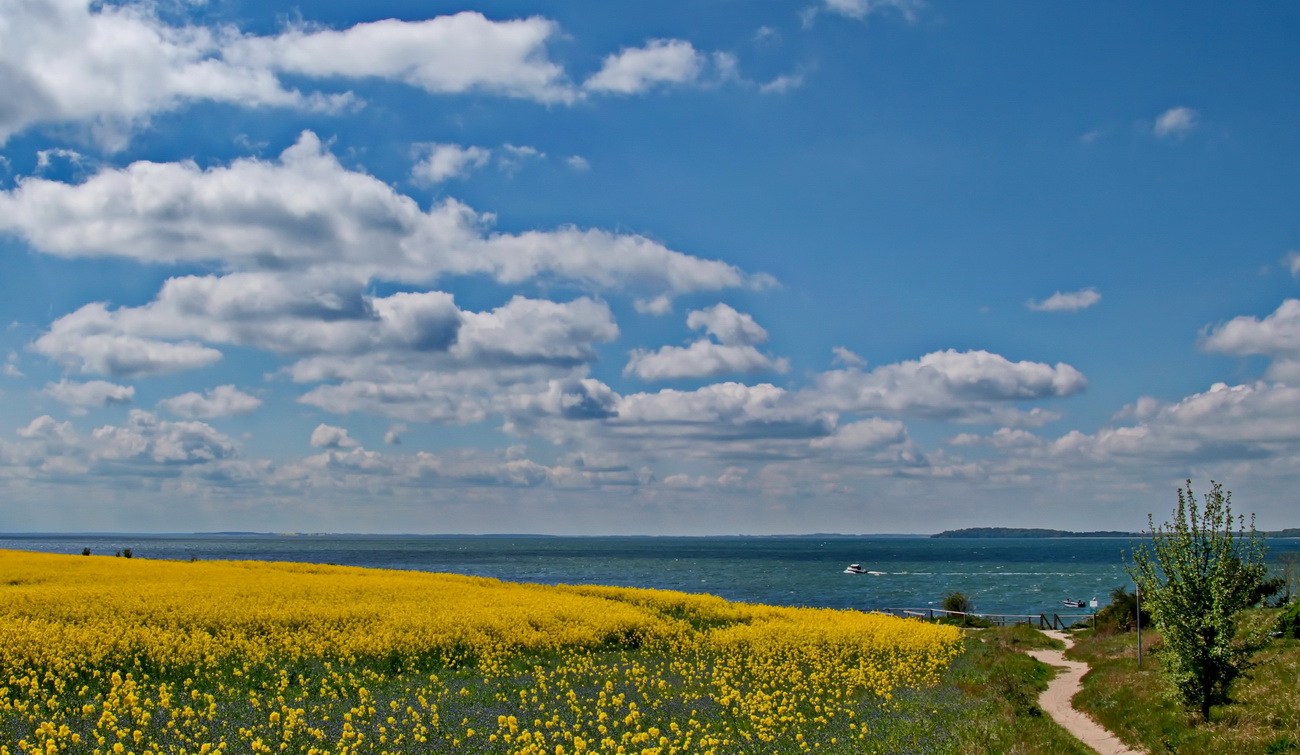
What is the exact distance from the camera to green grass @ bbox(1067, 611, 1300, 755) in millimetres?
15820

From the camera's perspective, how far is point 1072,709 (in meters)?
21.8

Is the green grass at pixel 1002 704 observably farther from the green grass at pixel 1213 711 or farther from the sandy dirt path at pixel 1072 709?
the green grass at pixel 1213 711

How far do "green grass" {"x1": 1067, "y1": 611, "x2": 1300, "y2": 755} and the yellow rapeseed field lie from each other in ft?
13.3

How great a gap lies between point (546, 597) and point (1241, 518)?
2083 cm

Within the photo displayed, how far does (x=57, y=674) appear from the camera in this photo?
16.2m

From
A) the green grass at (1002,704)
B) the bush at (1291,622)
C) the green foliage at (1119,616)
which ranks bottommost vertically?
the green foliage at (1119,616)

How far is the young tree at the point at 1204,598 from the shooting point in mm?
17359

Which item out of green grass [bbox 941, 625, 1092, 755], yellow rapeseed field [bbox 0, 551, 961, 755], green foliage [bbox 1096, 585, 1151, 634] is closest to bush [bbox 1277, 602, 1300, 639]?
green grass [bbox 941, 625, 1092, 755]

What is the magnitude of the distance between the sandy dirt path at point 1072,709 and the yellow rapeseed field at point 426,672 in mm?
2891

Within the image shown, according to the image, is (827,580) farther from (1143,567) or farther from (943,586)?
(1143,567)

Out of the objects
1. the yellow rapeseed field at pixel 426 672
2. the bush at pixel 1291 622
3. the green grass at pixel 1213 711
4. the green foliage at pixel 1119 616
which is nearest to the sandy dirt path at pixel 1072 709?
the green grass at pixel 1213 711

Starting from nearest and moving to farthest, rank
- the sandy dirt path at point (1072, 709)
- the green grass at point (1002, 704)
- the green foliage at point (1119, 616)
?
the green grass at point (1002, 704)
the sandy dirt path at point (1072, 709)
the green foliage at point (1119, 616)

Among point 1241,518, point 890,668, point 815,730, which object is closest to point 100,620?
point 815,730

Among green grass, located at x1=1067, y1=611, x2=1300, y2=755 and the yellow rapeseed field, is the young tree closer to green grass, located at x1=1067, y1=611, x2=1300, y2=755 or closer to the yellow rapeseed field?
green grass, located at x1=1067, y1=611, x2=1300, y2=755
